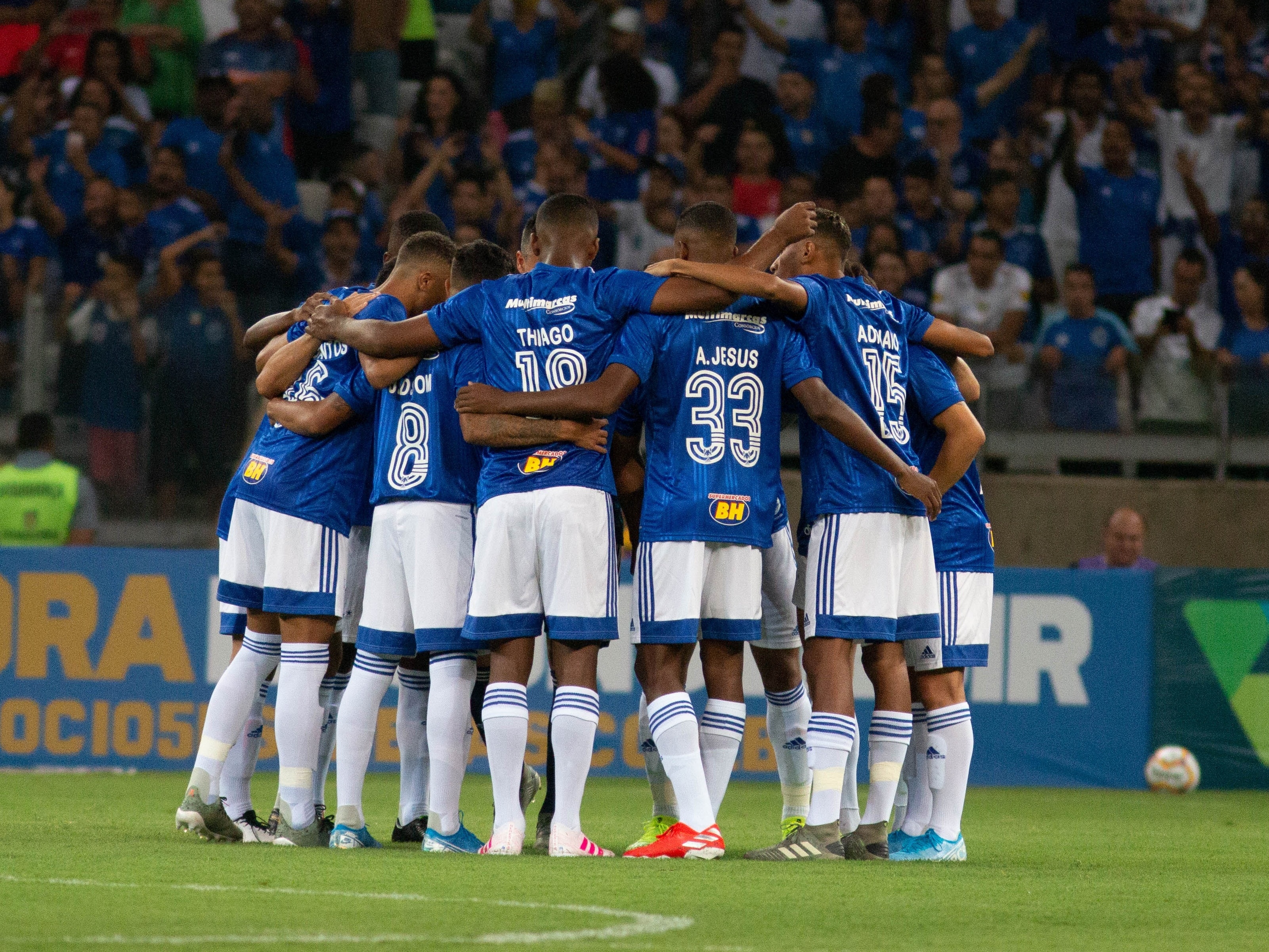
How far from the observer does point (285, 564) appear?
6.82 meters

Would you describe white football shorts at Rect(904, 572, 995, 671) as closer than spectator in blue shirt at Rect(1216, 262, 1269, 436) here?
Yes

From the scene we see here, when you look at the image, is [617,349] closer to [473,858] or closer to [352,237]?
[473,858]

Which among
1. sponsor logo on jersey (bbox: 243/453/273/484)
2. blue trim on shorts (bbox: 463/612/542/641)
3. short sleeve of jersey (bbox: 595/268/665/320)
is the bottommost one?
blue trim on shorts (bbox: 463/612/542/641)

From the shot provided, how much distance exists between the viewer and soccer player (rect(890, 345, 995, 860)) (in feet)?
22.1

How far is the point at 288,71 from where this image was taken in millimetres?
15117

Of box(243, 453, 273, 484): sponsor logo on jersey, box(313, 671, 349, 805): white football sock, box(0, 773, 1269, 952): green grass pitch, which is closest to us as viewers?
box(0, 773, 1269, 952): green grass pitch

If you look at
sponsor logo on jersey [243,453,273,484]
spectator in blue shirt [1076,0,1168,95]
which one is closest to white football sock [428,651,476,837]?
sponsor logo on jersey [243,453,273,484]

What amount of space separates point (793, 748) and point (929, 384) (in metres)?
1.53

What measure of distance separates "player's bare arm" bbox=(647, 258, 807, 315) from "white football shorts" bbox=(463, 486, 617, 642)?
0.82m

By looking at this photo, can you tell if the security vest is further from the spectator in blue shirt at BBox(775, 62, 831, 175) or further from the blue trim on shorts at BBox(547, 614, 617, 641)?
the spectator in blue shirt at BBox(775, 62, 831, 175)

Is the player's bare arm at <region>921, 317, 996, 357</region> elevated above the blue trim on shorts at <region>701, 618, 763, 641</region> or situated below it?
above

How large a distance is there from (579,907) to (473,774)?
6623mm

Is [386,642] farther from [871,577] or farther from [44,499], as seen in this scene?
[44,499]

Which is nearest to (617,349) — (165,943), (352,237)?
(165,943)
